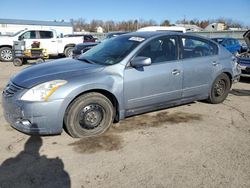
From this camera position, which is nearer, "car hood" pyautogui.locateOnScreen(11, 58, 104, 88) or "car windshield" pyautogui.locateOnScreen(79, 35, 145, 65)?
"car hood" pyautogui.locateOnScreen(11, 58, 104, 88)

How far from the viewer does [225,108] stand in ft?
19.1

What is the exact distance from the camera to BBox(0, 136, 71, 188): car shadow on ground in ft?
9.89

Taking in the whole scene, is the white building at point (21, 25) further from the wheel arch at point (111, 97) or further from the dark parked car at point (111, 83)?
the wheel arch at point (111, 97)

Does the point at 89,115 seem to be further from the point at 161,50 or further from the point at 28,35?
the point at 28,35

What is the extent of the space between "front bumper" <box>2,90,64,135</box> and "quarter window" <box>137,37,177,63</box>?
5.60 ft

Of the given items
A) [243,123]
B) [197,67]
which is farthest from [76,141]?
[243,123]

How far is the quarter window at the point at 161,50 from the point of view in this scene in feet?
15.4

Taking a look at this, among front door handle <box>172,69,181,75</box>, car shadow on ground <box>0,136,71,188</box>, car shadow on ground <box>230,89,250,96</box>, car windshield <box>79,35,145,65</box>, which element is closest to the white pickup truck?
car windshield <box>79,35,145,65</box>

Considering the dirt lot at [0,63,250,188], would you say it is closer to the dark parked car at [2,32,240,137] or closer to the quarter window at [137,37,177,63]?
the dark parked car at [2,32,240,137]

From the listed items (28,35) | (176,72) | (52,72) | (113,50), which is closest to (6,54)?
(28,35)

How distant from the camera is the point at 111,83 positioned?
4207 mm

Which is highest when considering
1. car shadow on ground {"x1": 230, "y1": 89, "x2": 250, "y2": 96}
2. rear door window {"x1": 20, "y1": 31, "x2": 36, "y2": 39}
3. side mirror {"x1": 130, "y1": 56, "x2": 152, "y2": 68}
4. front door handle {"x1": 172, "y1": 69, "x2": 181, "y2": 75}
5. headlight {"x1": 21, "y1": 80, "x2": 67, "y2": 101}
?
rear door window {"x1": 20, "y1": 31, "x2": 36, "y2": 39}

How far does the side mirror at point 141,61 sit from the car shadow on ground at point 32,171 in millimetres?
1877

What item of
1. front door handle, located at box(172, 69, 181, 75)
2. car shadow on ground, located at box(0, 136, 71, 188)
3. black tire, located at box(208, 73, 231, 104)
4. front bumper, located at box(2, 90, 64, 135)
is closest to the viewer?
car shadow on ground, located at box(0, 136, 71, 188)
